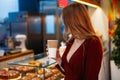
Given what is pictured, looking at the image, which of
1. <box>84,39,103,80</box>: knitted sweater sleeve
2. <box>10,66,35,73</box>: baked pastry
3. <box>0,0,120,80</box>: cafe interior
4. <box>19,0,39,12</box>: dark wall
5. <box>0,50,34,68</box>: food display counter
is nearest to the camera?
<box>84,39,103,80</box>: knitted sweater sleeve

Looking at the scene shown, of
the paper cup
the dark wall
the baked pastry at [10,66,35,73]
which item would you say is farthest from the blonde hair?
the dark wall

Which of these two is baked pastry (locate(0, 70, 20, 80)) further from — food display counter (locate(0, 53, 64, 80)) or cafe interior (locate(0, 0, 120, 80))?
cafe interior (locate(0, 0, 120, 80))

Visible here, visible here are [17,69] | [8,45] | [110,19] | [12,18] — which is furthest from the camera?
[12,18]

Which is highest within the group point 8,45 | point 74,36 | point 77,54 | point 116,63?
point 74,36

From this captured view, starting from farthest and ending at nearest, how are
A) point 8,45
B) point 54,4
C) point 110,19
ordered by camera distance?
point 54,4
point 110,19
point 8,45

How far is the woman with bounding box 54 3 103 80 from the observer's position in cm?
171

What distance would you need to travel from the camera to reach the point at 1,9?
686cm

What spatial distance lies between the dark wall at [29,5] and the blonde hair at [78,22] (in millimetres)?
5504

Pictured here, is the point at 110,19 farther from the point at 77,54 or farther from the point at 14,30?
the point at 77,54

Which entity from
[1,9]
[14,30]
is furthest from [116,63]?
[1,9]

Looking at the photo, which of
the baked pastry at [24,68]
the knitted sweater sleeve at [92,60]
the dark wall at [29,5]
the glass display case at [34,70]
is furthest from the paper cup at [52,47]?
the dark wall at [29,5]

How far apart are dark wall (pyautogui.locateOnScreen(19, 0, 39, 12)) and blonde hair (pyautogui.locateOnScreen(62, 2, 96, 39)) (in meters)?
5.50

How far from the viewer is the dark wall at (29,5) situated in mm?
7121

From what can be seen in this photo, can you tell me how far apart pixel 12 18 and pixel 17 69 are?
3771mm
